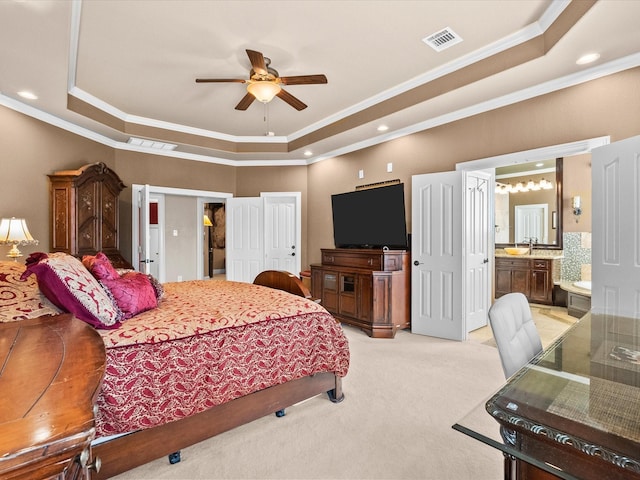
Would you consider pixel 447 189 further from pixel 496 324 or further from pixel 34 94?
pixel 34 94

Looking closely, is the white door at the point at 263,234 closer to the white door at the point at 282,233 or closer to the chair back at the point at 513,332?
the white door at the point at 282,233

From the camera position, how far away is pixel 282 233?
6.23 m

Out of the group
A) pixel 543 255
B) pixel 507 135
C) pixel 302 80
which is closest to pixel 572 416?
pixel 302 80

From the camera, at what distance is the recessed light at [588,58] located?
2686mm

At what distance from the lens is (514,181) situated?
657cm

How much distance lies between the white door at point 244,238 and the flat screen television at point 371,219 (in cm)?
162

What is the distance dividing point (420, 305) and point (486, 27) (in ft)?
9.79

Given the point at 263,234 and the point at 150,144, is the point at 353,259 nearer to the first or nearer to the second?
the point at 263,234

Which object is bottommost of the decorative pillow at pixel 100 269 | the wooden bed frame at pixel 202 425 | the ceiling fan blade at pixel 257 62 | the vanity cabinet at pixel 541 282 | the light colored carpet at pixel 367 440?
the light colored carpet at pixel 367 440

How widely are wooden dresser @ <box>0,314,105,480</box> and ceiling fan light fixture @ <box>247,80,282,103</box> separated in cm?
250

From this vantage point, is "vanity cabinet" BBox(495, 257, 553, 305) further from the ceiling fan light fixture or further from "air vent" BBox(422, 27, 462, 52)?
the ceiling fan light fixture

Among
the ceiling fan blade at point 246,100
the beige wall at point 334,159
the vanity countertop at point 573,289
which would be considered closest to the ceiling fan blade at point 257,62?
the ceiling fan blade at point 246,100

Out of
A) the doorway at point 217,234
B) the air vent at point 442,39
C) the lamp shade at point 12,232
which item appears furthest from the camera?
the doorway at point 217,234

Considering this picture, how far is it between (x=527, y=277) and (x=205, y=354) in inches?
230
